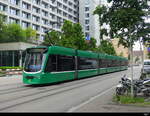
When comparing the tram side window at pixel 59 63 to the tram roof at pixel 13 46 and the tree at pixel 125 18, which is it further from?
the tram roof at pixel 13 46

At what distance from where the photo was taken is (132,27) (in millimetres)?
10930

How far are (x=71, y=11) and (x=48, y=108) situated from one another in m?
91.3

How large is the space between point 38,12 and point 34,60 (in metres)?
59.6

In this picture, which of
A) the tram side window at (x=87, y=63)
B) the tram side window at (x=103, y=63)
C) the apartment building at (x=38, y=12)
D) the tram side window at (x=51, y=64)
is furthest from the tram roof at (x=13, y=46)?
the tram side window at (x=51, y=64)

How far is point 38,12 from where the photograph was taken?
73.6 meters

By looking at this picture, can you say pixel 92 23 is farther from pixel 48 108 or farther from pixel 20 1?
pixel 48 108

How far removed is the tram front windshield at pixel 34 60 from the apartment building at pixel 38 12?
37.6 m

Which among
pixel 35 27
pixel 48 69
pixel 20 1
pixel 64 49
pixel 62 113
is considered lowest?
pixel 62 113

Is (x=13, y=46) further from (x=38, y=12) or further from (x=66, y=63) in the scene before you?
(x=66, y=63)

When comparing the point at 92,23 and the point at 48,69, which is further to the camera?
the point at 92,23

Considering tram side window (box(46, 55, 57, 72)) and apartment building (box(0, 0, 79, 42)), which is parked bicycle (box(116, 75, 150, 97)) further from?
apartment building (box(0, 0, 79, 42))

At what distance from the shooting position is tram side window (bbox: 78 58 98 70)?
76.4 feet

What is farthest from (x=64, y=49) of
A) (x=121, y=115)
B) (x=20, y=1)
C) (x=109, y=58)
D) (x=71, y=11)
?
(x=71, y=11)

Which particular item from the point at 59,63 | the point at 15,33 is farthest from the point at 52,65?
the point at 15,33
